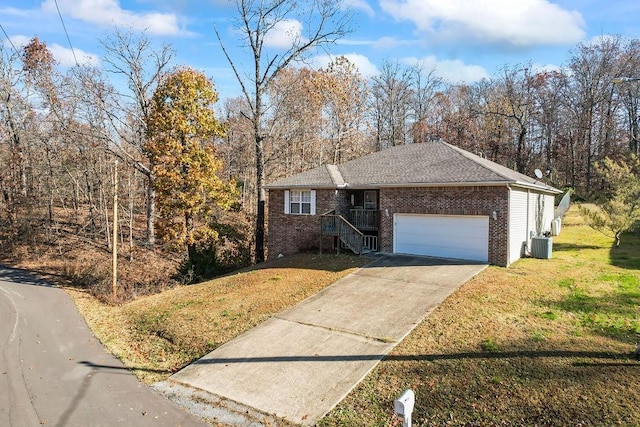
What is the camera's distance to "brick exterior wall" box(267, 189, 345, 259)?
1719 centimetres

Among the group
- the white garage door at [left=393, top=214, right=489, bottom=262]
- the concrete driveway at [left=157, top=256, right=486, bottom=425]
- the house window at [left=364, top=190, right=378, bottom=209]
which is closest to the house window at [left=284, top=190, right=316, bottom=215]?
the house window at [left=364, top=190, right=378, bottom=209]

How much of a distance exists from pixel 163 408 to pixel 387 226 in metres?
11.3

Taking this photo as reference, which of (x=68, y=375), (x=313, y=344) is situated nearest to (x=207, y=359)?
(x=313, y=344)

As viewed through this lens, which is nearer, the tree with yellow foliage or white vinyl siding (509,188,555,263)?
white vinyl siding (509,188,555,263)

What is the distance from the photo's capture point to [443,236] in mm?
14797

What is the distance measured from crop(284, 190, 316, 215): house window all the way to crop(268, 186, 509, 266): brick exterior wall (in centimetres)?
20

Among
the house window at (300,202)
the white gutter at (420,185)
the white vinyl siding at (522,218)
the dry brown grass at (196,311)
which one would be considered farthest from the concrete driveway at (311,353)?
the house window at (300,202)

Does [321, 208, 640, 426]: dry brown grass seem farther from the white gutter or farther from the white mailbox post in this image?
the white gutter

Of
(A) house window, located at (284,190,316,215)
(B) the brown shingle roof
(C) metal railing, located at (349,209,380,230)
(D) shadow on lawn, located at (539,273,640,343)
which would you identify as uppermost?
(B) the brown shingle roof

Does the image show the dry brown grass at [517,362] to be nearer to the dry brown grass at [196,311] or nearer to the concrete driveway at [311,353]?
the concrete driveway at [311,353]

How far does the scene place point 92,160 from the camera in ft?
79.0

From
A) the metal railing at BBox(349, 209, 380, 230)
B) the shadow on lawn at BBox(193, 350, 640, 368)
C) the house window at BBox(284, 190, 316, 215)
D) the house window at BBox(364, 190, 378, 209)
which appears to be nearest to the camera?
the shadow on lawn at BBox(193, 350, 640, 368)

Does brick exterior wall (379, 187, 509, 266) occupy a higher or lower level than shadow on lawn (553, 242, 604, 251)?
higher

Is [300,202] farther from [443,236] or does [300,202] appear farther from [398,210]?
[443,236]
